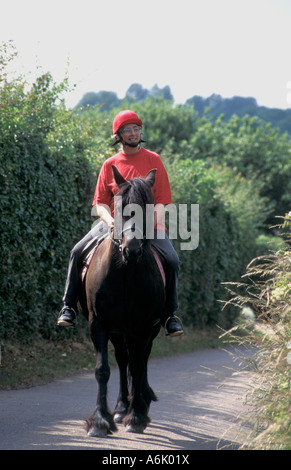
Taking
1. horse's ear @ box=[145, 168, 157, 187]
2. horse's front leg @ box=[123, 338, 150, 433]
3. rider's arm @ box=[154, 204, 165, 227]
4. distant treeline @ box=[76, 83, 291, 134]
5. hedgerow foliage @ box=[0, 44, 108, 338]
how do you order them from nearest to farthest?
horse's ear @ box=[145, 168, 157, 187] → horse's front leg @ box=[123, 338, 150, 433] → rider's arm @ box=[154, 204, 165, 227] → hedgerow foliage @ box=[0, 44, 108, 338] → distant treeline @ box=[76, 83, 291, 134]

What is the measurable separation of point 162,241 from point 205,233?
11132 millimetres

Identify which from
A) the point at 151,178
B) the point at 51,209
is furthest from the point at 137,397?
the point at 51,209

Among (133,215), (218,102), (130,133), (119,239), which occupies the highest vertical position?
(218,102)

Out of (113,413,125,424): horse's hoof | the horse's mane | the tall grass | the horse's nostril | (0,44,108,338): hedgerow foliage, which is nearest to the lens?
the tall grass

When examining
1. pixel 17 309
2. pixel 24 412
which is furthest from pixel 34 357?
pixel 24 412

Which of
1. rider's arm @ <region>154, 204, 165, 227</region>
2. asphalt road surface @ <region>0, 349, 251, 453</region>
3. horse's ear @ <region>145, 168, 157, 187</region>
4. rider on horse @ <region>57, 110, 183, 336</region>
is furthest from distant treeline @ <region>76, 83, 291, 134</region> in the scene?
horse's ear @ <region>145, 168, 157, 187</region>

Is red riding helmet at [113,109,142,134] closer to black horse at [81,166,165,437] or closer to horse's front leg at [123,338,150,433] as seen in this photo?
black horse at [81,166,165,437]

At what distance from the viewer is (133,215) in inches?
257

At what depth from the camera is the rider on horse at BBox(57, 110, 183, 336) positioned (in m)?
7.45

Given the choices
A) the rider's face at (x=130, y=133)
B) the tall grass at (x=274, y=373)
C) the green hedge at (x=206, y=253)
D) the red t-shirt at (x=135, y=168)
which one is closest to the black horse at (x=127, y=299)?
the red t-shirt at (x=135, y=168)

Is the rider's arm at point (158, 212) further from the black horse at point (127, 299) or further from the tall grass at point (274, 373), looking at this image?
the tall grass at point (274, 373)

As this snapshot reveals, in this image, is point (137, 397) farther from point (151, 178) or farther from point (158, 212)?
point (151, 178)

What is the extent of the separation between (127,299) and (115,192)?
4.05 ft

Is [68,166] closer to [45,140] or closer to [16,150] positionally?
[45,140]
